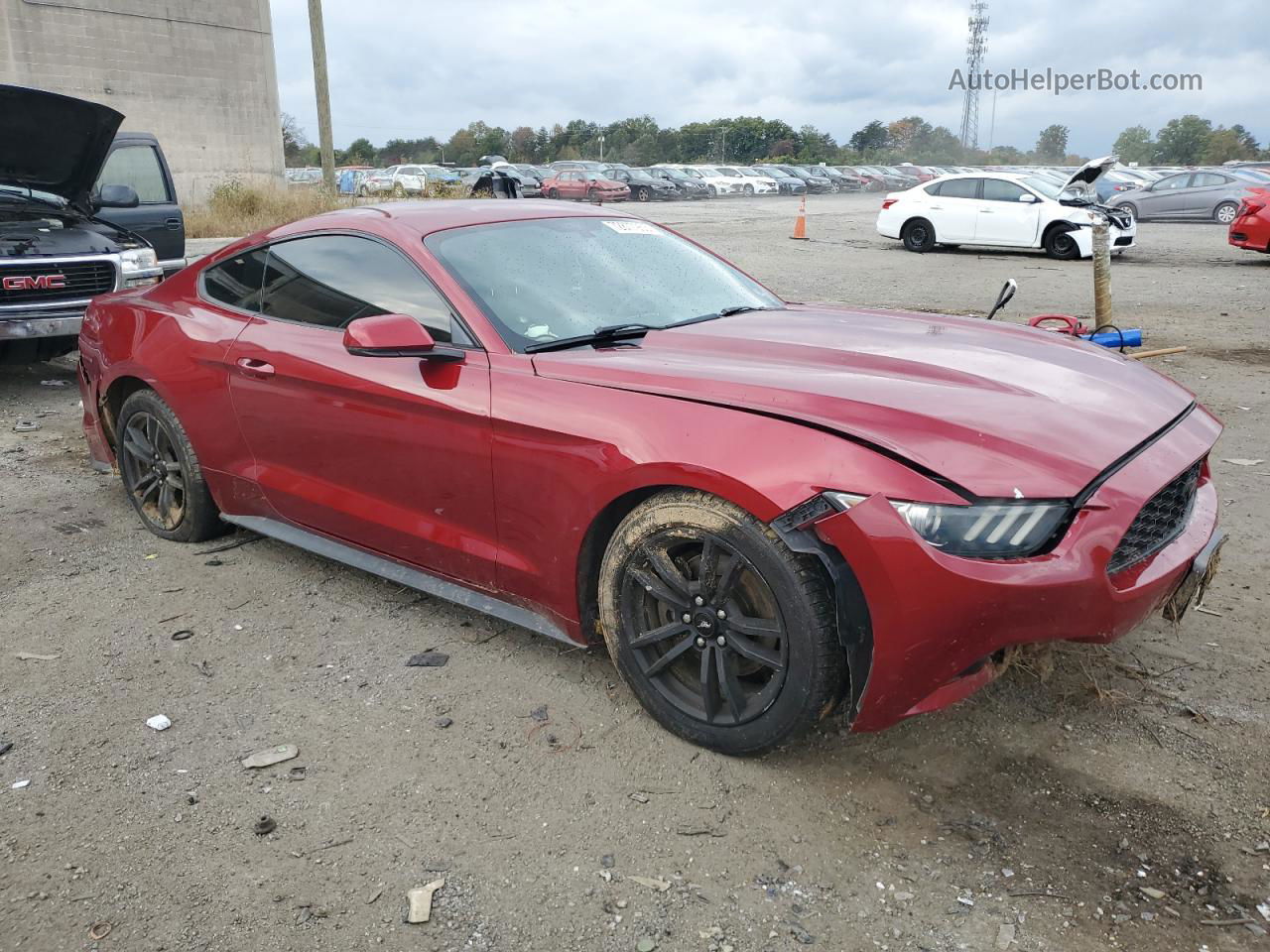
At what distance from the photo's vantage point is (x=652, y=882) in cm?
254

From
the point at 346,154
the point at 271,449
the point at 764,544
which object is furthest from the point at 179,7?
the point at 346,154

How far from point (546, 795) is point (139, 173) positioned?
10434 mm

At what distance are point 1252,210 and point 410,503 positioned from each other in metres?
16.7

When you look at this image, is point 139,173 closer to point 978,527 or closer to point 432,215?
point 432,215

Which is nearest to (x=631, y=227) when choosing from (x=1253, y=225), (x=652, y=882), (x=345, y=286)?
(x=345, y=286)

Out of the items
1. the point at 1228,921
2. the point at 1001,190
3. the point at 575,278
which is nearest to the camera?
the point at 1228,921

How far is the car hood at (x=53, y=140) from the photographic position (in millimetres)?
7039

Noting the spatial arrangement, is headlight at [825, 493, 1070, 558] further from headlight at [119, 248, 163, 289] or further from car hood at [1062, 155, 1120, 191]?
headlight at [119, 248, 163, 289]

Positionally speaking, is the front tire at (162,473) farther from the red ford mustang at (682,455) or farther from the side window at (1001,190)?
the side window at (1001,190)

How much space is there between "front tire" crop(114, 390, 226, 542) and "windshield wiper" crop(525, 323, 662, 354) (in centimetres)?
199

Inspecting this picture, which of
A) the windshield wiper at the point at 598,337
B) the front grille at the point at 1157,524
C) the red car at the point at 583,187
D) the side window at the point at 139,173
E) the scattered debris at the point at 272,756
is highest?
the red car at the point at 583,187

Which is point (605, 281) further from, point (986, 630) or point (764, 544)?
point (986, 630)

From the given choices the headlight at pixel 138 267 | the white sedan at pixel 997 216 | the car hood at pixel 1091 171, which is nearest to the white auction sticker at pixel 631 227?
the car hood at pixel 1091 171

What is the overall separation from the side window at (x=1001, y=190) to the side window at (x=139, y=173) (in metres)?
14.0
